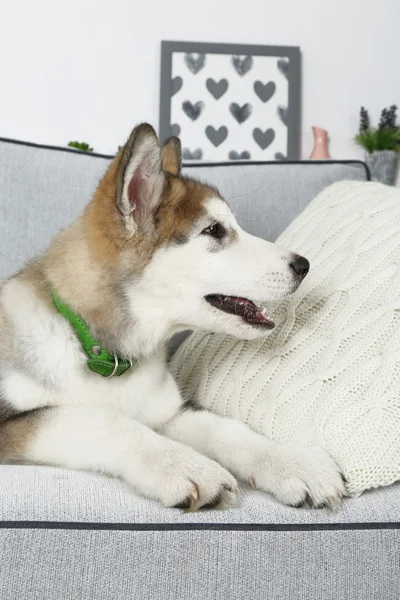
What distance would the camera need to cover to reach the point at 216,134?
418cm

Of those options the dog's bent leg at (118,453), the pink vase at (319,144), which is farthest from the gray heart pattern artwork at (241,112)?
the dog's bent leg at (118,453)

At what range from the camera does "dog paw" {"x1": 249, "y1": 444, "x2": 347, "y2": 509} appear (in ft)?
3.58

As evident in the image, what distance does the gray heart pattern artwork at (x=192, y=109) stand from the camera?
415 centimetres

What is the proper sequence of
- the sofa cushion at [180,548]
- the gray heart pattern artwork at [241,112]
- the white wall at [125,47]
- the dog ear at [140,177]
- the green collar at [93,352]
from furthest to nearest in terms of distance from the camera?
the gray heart pattern artwork at [241,112] → the white wall at [125,47] → the green collar at [93,352] → the dog ear at [140,177] → the sofa cushion at [180,548]

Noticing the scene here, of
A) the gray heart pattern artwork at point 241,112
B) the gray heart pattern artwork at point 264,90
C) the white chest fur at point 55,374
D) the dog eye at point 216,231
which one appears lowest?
the white chest fur at point 55,374

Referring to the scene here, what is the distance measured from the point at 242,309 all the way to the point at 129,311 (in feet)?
0.73

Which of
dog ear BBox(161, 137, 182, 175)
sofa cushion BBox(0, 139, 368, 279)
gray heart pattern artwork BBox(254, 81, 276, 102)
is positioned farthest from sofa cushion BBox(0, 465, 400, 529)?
gray heart pattern artwork BBox(254, 81, 276, 102)


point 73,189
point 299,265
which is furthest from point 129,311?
point 73,189

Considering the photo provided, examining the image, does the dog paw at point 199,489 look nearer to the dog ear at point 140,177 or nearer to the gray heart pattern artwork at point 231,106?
the dog ear at point 140,177

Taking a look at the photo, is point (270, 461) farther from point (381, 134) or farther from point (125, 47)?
point (125, 47)

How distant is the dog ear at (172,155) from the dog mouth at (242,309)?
0.35 metres

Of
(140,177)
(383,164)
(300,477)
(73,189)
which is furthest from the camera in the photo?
(383,164)

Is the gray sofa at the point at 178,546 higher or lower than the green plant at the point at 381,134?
lower

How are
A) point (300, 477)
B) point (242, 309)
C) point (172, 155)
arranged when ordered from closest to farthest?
1. point (300, 477)
2. point (242, 309)
3. point (172, 155)
